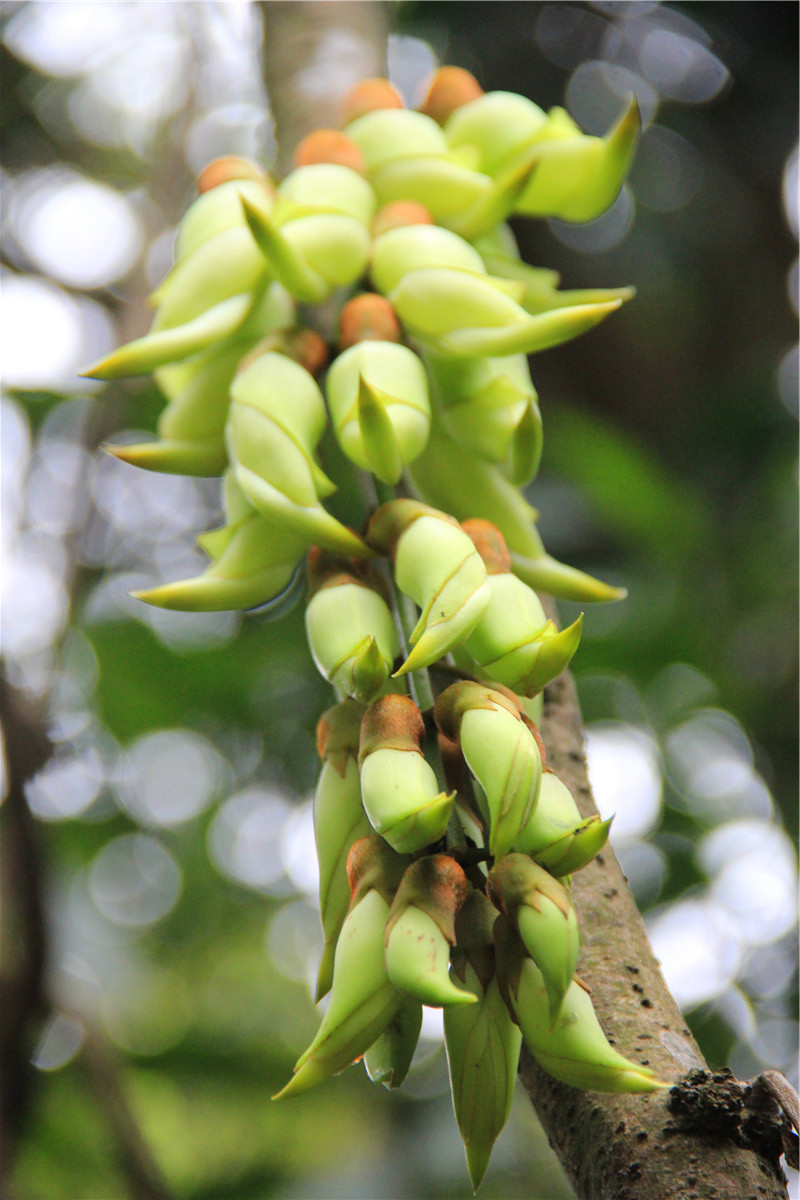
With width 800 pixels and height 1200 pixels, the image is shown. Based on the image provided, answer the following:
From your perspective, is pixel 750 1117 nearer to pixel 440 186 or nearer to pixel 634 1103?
pixel 634 1103

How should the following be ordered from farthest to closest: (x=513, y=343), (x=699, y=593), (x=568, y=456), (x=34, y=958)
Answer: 1. (x=699, y=593)
2. (x=568, y=456)
3. (x=34, y=958)
4. (x=513, y=343)

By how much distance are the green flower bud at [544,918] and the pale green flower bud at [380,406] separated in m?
0.27

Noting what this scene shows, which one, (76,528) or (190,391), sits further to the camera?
(76,528)

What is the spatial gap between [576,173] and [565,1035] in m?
0.80

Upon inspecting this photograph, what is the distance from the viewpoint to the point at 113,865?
9.36 feet

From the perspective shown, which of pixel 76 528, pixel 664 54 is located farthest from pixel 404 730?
pixel 664 54

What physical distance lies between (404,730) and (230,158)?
0.68 metres

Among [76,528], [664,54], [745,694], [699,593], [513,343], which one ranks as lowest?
[745,694]

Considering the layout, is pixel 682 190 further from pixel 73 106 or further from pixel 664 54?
pixel 73 106

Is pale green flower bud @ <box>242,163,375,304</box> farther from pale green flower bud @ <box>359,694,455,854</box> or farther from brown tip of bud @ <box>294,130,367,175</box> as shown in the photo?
pale green flower bud @ <box>359,694,455,854</box>

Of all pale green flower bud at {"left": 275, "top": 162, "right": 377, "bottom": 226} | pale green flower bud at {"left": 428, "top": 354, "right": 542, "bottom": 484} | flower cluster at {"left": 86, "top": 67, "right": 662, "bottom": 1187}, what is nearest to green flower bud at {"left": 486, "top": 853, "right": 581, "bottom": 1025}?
flower cluster at {"left": 86, "top": 67, "right": 662, "bottom": 1187}

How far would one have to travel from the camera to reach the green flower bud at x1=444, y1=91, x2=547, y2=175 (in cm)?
102

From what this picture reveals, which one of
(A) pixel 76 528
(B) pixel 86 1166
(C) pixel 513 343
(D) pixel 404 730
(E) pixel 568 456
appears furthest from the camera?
(B) pixel 86 1166

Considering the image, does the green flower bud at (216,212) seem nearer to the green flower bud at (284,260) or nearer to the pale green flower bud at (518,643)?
the green flower bud at (284,260)
